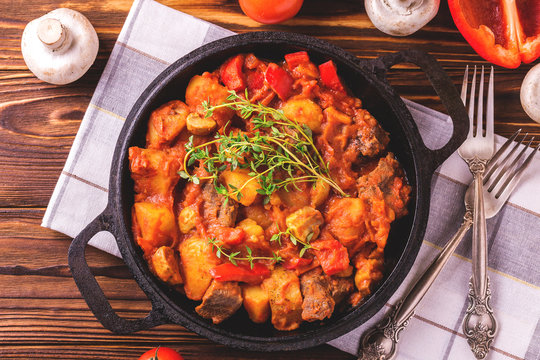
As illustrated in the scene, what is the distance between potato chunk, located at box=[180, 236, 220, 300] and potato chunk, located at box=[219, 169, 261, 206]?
32 cm

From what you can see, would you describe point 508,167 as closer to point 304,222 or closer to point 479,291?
point 479,291

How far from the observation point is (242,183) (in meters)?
2.75

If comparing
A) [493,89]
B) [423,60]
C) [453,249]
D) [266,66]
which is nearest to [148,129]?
[266,66]

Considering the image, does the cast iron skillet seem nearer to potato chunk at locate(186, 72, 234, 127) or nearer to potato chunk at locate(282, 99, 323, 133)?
potato chunk at locate(186, 72, 234, 127)

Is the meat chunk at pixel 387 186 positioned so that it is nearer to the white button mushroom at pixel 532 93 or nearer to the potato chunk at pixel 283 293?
the potato chunk at pixel 283 293

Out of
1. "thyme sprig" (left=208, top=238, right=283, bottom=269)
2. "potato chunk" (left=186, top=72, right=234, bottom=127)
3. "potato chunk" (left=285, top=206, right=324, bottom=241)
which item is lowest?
"thyme sprig" (left=208, top=238, right=283, bottom=269)

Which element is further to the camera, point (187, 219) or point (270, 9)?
point (270, 9)

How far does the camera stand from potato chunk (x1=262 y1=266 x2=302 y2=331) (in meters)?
2.77

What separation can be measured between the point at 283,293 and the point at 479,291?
1.30 m

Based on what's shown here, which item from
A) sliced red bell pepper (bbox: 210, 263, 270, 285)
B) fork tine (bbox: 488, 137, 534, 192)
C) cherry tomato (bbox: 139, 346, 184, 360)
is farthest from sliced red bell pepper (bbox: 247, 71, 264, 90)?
cherry tomato (bbox: 139, 346, 184, 360)

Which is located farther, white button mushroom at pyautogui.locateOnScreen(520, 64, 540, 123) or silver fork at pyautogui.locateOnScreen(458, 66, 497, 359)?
white button mushroom at pyautogui.locateOnScreen(520, 64, 540, 123)

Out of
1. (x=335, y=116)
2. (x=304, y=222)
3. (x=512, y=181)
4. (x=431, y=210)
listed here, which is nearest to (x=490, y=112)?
(x=512, y=181)

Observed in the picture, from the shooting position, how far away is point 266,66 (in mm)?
3000

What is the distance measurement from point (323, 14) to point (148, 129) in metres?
1.43
